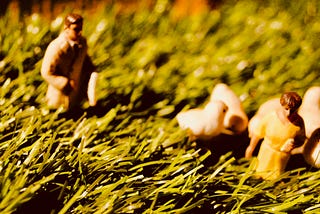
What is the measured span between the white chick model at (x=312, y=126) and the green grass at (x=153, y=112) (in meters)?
0.08

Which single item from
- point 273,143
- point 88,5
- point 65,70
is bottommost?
point 273,143

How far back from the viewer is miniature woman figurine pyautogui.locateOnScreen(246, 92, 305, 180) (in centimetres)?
168

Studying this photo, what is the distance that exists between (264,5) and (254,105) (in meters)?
1.04

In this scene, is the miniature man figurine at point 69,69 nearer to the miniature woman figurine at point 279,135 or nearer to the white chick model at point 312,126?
the miniature woman figurine at point 279,135

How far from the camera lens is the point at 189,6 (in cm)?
304

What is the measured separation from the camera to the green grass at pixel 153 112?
1.69 metres

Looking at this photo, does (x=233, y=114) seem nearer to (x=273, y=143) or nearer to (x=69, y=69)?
(x=273, y=143)

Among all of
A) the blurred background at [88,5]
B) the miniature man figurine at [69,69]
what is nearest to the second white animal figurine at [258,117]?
the miniature man figurine at [69,69]

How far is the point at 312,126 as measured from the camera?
73.2 inches

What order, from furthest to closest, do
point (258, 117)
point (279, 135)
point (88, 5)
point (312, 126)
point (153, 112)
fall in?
point (88, 5) < point (153, 112) < point (258, 117) < point (312, 126) < point (279, 135)

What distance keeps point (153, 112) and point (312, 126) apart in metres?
0.77

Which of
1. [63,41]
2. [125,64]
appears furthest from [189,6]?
[63,41]

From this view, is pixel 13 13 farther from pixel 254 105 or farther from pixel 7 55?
pixel 254 105

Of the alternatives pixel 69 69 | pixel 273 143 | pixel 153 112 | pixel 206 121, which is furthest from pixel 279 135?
pixel 69 69
